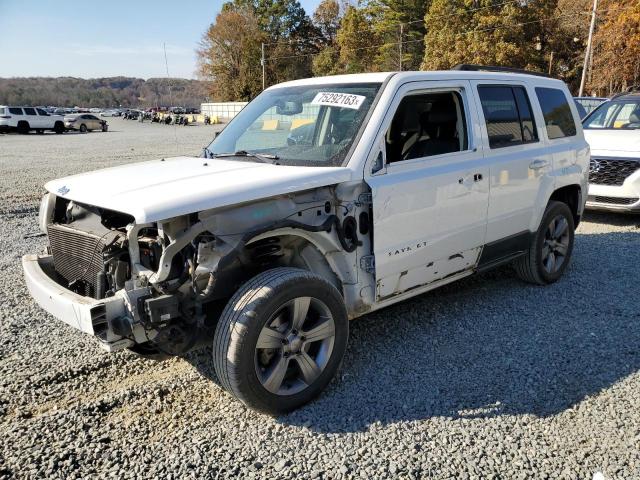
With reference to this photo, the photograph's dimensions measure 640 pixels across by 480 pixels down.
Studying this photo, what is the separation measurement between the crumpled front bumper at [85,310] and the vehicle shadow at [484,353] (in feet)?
3.36

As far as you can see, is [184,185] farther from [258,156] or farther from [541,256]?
[541,256]

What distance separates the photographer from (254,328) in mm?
3002

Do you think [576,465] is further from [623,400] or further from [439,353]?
[439,353]

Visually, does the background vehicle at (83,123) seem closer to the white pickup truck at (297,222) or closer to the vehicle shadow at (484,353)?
the white pickup truck at (297,222)

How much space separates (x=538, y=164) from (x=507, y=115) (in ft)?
1.96

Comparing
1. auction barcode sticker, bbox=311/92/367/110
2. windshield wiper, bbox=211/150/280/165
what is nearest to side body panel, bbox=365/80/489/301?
auction barcode sticker, bbox=311/92/367/110

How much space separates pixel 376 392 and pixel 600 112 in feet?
28.0

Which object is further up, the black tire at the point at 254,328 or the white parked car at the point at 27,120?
the white parked car at the point at 27,120

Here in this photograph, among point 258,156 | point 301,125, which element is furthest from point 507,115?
point 258,156

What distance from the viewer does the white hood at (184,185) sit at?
2.85 m

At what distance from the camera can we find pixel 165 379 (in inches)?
146

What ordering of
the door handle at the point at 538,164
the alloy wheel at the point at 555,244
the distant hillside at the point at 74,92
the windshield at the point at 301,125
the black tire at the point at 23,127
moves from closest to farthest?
the windshield at the point at 301,125 < the door handle at the point at 538,164 < the alloy wheel at the point at 555,244 < the black tire at the point at 23,127 < the distant hillside at the point at 74,92

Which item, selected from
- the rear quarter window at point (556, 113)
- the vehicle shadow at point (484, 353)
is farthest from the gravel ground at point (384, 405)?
the rear quarter window at point (556, 113)

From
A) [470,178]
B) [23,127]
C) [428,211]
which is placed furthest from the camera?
[23,127]
